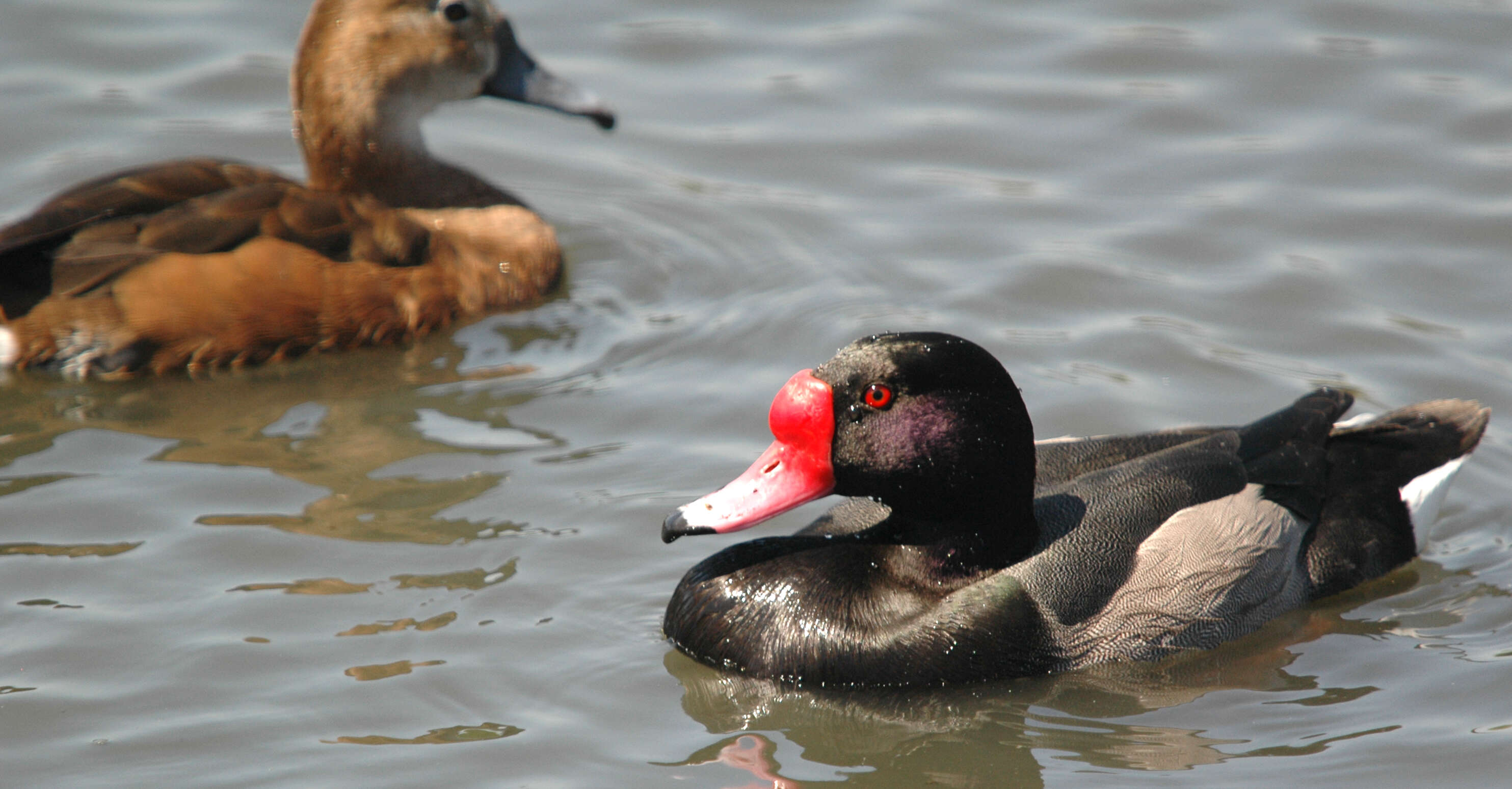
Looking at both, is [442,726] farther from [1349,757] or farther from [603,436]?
[1349,757]

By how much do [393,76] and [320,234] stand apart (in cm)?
110

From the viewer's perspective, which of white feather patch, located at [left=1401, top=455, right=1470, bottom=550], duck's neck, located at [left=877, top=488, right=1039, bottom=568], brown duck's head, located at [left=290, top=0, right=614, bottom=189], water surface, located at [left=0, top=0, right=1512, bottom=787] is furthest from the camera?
brown duck's head, located at [left=290, top=0, right=614, bottom=189]

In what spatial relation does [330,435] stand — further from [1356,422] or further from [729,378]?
[1356,422]

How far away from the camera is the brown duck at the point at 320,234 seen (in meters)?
7.14

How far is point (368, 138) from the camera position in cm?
818

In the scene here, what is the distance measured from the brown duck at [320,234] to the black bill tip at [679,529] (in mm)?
2829

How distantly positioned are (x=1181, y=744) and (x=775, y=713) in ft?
3.78

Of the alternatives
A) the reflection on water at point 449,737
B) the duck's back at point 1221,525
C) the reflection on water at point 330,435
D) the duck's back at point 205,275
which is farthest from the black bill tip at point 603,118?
the reflection on water at point 449,737

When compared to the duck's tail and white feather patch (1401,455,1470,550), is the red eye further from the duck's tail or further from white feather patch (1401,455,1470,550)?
white feather patch (1401,455,1470,550)

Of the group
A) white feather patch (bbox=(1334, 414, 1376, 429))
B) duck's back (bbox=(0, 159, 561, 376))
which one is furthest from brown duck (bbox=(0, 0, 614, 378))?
white feather patch (bbox=(1334, 414, 1376, 429))

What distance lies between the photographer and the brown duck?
23.4 feet

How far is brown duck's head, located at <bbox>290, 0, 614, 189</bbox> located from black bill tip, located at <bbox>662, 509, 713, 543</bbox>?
3.75 m

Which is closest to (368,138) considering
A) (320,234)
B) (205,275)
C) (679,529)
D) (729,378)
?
(320,234)

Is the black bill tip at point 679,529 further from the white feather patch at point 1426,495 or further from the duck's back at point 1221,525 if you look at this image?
the white feather patch at point 1426,495
